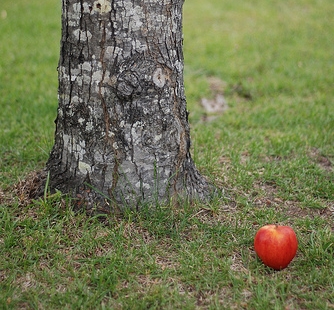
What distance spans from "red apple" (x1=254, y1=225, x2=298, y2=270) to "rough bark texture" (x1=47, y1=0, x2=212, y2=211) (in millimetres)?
710

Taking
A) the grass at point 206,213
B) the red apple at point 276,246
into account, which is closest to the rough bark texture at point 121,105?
the grass at point 206,213

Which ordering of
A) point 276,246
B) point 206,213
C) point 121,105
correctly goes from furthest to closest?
1. point 206,213
2. point 121,105
3. point 276,246

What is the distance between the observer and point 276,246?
8.23ft

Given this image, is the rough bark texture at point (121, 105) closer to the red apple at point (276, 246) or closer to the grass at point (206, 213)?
the grass at point (206, 213)

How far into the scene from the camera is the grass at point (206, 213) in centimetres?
246

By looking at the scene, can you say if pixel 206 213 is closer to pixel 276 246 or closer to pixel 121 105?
pixel 276 246

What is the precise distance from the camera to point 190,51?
6.71m

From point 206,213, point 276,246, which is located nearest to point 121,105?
point 206,213

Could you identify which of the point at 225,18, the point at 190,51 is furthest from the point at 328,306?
the point at 225,18

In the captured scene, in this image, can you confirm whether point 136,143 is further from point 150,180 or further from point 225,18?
point 225,18

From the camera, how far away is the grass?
8.09 feet

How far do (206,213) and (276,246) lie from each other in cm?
71

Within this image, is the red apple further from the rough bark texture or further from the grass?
the rough bark texture

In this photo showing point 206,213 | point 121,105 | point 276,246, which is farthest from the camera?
point 206,213
